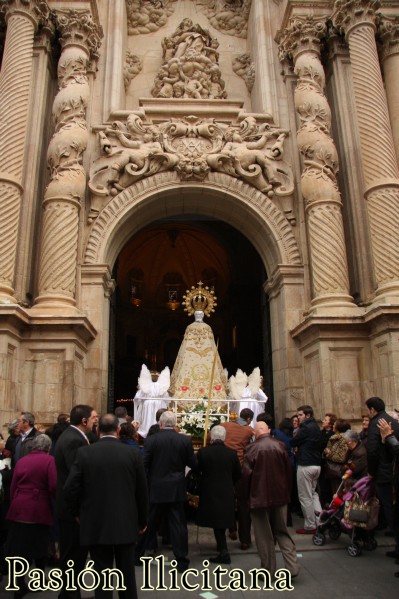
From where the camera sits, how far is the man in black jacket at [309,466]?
22.7 feet

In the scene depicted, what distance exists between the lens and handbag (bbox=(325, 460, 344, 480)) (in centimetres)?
716

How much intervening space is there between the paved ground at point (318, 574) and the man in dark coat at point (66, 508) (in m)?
0.63

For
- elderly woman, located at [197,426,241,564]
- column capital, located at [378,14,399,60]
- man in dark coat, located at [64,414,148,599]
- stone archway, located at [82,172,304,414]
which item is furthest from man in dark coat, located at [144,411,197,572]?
column capital, located at [378,14,399,60]

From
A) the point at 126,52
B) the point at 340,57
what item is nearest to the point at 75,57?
the point at 126,52

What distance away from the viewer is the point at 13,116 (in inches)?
448

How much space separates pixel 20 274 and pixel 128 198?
318 centimetres

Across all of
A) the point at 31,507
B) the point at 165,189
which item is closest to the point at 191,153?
the point at 165,189

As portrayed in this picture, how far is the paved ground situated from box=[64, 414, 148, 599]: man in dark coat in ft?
4.13

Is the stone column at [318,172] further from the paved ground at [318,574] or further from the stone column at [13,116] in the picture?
the stone column at [13,116]

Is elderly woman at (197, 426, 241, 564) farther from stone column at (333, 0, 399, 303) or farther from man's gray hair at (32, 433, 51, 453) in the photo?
stone column at (333, 0, 399, 303)

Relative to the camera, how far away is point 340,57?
13.5m

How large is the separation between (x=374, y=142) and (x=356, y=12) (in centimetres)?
366

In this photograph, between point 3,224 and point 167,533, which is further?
point 3,224

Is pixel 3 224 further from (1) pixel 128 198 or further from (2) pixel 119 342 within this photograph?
(2) pixel 119 342
